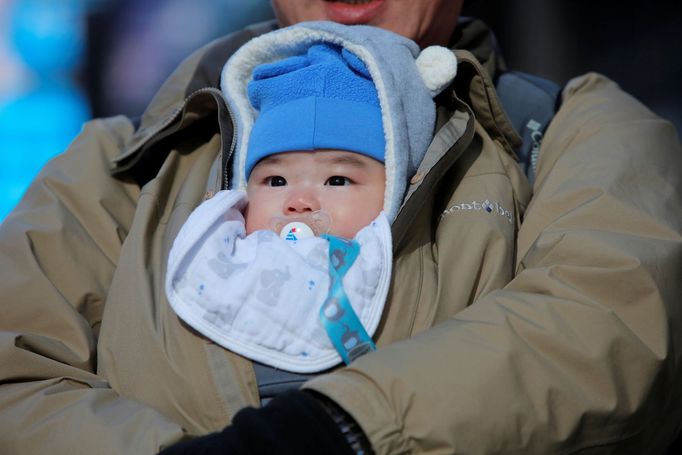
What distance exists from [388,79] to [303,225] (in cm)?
36

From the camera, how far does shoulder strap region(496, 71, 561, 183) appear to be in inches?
84.6

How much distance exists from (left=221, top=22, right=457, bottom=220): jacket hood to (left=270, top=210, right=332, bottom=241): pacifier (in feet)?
0.42

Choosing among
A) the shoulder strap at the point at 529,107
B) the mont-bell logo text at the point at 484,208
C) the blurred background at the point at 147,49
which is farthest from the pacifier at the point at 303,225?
the blurred background at the point at 147,49

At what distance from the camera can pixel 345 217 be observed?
6.07ft

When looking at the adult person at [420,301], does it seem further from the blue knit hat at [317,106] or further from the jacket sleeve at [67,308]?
the blue knit hat at [317,106]

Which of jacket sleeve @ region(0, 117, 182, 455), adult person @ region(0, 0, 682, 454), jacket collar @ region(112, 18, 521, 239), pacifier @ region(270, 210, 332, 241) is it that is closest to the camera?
adult person @ region(0, 0, 682, 454)

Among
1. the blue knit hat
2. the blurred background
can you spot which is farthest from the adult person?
the blurred background

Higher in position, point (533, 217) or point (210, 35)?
point (533, 217)

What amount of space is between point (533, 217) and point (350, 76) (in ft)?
1.55

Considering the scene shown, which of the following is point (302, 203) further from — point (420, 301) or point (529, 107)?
point (529, 107)

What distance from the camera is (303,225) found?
1.81 m

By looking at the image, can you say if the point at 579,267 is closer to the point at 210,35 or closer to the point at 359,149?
the point at 359,149

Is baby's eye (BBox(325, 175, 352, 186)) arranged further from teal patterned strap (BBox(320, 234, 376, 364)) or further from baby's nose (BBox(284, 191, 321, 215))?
teal patterned strap (BBox(320, 234, 376, 364))

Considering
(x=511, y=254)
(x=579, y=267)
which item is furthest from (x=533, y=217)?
(x=579, y=267)
